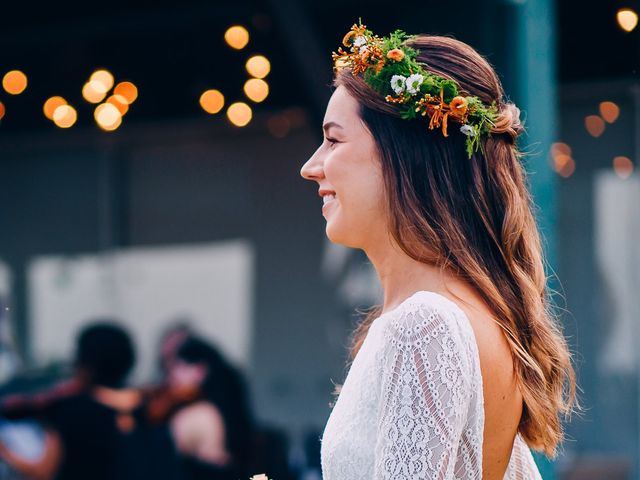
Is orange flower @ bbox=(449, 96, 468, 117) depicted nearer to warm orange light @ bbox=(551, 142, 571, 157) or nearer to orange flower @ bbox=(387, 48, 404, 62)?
orange flower @ bbox=(387, 48, 404, 62)

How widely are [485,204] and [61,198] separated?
5.02 metres

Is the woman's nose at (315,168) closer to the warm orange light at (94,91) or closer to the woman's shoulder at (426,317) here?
the woman's shoulder at (426,317)

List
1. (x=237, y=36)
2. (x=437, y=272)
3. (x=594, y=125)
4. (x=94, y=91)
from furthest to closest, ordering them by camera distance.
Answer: (x=94, y=91) < (x=237, y=36) < (x=594, y=125) < (x=437, y=272)

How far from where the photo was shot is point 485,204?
159cm

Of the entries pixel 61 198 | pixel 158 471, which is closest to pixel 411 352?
pixel 158 471

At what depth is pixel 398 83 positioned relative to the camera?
1.63 metres

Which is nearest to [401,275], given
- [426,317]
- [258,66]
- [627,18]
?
[426,317]

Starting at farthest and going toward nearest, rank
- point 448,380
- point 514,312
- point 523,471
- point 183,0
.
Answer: point 183,0 → point 523,471 → point 514,312 → point 448,380

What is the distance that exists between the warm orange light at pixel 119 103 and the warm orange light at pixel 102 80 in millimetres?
64

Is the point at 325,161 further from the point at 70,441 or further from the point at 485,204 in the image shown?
the point at 70,441

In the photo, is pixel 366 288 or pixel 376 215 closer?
pixel 376 215

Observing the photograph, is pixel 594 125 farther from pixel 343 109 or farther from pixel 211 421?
pixel 343 109

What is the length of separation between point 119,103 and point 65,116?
381mm

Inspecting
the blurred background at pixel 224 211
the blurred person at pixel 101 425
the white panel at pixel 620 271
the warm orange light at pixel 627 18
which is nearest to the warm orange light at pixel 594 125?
the blurred background at pixel 224 211
